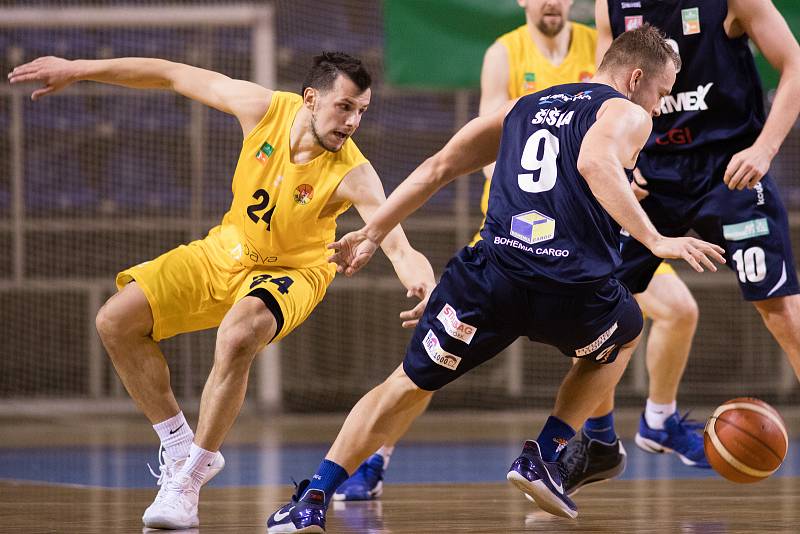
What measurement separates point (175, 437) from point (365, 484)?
2.87ft

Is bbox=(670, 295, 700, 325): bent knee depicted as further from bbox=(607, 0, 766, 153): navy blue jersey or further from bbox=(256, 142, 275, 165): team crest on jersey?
bbox=(256, 142, 275, 165): team crest on jersey

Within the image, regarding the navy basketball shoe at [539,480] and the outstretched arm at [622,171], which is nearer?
the outstretched arm at [622,171]

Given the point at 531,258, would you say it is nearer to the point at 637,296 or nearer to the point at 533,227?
the point at 533,227

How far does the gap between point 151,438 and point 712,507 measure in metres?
4.82

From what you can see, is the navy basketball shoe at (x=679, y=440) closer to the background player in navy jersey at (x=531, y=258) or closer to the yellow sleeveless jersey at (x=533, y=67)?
Answer: the yellow sleeveless jersey at (x=533, y=67)

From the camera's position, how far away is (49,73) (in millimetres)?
4352

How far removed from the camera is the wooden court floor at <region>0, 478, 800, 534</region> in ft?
12.3

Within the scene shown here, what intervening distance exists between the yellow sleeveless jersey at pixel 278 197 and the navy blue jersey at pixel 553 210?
1.13 meters

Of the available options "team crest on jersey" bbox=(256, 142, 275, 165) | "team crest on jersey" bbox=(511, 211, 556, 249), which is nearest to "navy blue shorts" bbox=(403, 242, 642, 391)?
"team crest on jersey" bbox=(511, 211, 556, 249)

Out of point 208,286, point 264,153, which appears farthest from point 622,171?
point 208,286

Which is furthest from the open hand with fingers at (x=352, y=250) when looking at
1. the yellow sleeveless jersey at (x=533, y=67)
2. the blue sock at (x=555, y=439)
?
the yellow sleeveless jersey at (x=533, y=67)

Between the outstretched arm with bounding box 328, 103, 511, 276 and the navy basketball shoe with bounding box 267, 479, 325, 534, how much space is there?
70cm

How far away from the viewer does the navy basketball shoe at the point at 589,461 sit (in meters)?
4.48

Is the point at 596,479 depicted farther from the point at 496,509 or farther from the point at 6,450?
the point at 6,450
